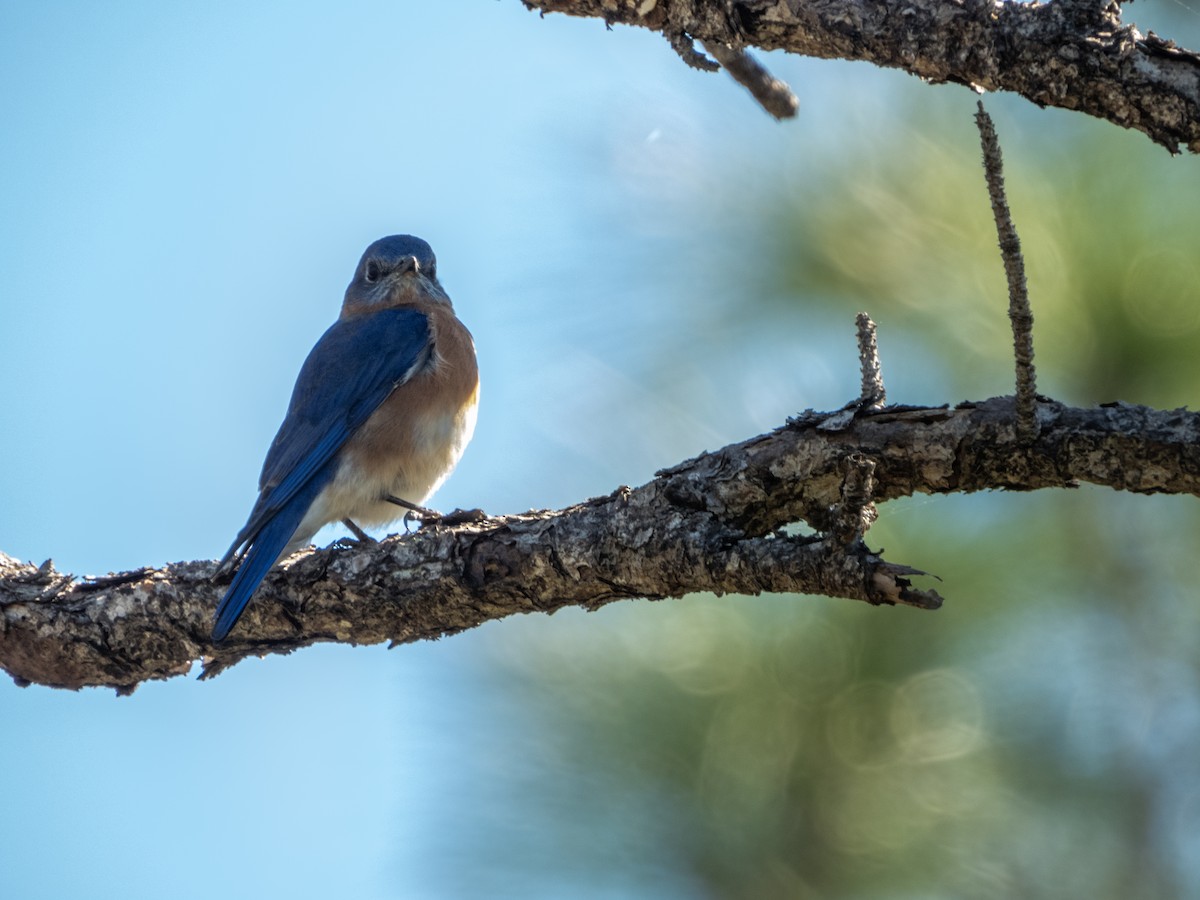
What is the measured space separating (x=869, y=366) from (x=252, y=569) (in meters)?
1.75

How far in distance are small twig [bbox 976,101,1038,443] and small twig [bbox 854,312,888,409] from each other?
0.32 m

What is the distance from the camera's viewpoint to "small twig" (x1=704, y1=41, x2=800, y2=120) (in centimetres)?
277

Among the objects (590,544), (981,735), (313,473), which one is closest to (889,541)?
(981,735)

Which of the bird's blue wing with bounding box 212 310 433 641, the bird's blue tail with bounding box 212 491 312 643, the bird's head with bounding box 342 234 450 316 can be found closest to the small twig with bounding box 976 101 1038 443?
the bird's blue tail with bounding box 212 491 312 643

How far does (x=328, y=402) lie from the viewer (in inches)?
180

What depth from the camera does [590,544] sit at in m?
2.78

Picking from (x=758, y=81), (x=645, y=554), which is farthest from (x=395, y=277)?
(x=645, y=554)

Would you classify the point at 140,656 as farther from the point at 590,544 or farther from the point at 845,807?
the point at 845,807

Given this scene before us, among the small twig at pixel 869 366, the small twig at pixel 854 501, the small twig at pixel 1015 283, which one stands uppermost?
the small twig at pixel 869 366

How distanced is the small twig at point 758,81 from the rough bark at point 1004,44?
0.32 meters

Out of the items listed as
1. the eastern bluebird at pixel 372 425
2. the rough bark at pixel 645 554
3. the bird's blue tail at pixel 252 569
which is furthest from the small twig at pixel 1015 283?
the eastern bluebird at pixel 372 425

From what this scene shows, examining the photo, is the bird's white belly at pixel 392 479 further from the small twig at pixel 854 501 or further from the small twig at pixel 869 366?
the small twig at pixel 854 501

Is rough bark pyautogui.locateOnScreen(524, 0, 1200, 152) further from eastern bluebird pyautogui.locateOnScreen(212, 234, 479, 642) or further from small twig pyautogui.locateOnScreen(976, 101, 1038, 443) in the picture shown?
eastern bluebird pyautogui.locateOnScreen(212, 234, 479, 642)

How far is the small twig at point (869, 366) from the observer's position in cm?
250
